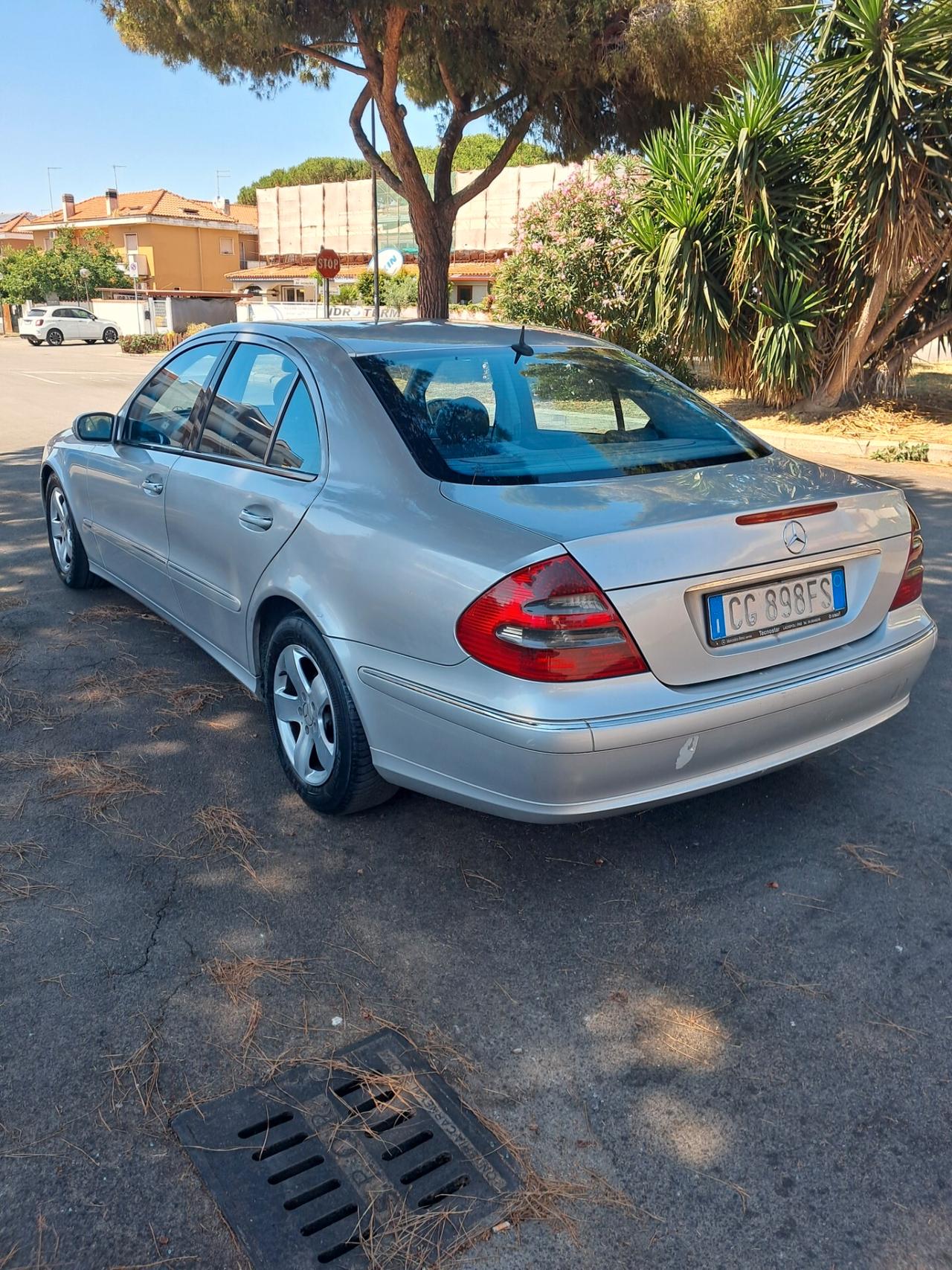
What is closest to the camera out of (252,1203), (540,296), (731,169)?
(252,1203)

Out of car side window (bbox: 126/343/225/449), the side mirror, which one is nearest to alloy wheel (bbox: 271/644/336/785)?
car side window (bbox: 126/343/225/449)

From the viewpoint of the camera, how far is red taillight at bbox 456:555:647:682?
2484mm

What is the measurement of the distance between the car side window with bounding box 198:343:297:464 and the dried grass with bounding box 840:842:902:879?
2.30 meters

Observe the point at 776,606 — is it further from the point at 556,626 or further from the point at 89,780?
the point at 89,780

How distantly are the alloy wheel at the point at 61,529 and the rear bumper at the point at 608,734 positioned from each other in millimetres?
3146

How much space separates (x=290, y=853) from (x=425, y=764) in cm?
66

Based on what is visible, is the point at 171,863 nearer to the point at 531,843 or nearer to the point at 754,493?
the point at 531,843

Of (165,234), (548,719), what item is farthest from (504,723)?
(165,234)

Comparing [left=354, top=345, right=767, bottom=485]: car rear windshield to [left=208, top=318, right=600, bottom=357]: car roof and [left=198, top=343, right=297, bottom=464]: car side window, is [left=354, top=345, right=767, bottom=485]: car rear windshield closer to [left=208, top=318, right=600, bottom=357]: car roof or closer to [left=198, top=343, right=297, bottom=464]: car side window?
[left=208, top=318, right=600, bottom=357]: car roof

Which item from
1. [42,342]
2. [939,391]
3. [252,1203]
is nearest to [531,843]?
[252,1203]

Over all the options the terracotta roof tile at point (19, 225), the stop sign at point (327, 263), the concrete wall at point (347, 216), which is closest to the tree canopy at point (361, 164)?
the concrete wall at point (347, 216)

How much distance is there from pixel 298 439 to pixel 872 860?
7.33 ft

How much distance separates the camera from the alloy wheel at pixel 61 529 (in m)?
5.52

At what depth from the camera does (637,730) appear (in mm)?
2516
